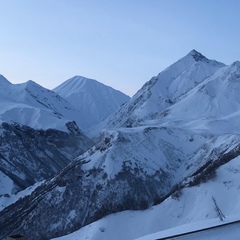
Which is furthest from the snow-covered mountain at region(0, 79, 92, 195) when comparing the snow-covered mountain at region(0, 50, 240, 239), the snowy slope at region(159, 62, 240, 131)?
the snowy slope at region(159, 62, 240, 131)

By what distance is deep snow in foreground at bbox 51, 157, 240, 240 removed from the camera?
3491cm

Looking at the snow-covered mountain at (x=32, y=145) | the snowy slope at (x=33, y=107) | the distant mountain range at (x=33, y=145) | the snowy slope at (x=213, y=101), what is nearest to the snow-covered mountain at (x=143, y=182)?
the snowy slope at (x=213, y=101)

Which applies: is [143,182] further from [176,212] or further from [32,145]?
[32,145]

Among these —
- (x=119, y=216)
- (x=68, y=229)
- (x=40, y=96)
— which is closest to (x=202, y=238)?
(x=119, y=216)

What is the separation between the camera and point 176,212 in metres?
37.3

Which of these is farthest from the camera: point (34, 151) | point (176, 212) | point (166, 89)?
point (166, 89)

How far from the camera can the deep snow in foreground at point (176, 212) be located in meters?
34.9

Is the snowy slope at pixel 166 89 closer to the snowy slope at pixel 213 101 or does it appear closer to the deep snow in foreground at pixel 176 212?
the snowy slope at pixel 213 101

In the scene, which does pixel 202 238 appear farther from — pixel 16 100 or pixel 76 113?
pixel 76 113

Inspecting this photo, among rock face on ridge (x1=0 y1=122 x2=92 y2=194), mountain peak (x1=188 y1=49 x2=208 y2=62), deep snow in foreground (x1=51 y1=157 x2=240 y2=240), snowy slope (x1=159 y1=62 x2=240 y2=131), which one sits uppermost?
mountain peak (x1=188 y1=49 x2=208 y2=62)

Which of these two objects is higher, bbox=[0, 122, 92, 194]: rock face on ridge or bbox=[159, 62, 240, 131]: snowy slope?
bbox=[0, 122, 92, 194]: rock face on ridge

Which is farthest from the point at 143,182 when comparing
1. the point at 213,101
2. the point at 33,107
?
the point at 33,107

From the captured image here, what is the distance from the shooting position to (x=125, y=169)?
54562 millimetres

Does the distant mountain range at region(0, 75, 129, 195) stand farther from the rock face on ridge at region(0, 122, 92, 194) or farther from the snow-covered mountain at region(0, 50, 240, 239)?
the snow-covered mountain at region(0, 50, 240, 239)
